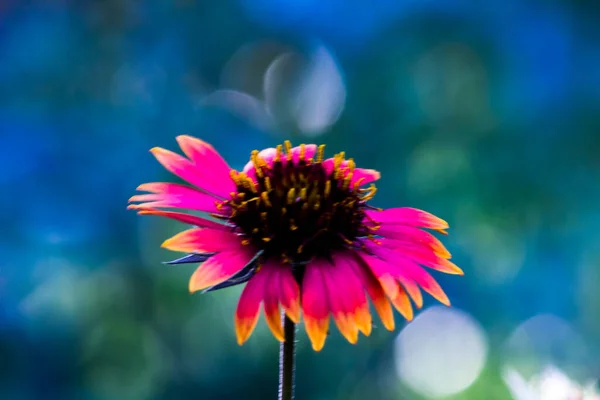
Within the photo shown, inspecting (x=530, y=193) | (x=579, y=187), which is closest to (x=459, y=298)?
(x=530, y=193)

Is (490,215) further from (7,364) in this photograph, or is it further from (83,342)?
(7,364)

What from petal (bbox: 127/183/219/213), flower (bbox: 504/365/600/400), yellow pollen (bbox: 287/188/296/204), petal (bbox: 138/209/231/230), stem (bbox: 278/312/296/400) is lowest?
flower (bbox: 504/365/600/400)

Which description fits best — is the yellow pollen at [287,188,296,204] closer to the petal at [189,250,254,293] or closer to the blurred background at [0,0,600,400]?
the petal at [189,250,254,293]

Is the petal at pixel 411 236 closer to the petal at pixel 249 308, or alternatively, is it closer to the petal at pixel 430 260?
the petal at pixel 430 260

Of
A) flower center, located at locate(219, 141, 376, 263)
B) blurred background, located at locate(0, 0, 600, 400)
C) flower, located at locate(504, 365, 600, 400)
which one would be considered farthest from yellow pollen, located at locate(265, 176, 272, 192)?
blurred background, located at locate(0, 0, 600, 400)

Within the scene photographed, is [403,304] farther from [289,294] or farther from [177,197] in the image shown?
[177,197]

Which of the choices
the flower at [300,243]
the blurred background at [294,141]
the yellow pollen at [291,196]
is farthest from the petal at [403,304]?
the blurred background at [294,141]
